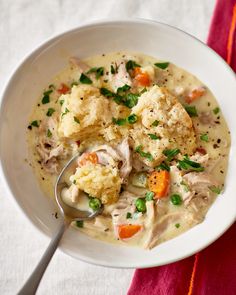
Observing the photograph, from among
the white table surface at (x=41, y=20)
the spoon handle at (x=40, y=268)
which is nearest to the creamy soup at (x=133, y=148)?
the spoon handle at (x=40, y=268)

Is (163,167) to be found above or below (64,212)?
above

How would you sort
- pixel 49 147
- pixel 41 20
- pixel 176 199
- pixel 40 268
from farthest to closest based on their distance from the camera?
1. pixel 41 20
2. pixel 49 147
3. pixel 176 199
4. pixel 40 268

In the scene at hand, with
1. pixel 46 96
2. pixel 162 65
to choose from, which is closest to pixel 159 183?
pixel 162 65

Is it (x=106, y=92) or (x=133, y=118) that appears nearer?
(x=133, y=118)

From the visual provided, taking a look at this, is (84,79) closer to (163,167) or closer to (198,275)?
(163,167)

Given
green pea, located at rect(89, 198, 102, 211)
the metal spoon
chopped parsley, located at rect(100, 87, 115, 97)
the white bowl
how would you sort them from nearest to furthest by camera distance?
the metal spoon
the white bowl
green pea, located at rect(89, 198, 102, 211)
chopped parsley, located at rect(100, 87, 115, 97)

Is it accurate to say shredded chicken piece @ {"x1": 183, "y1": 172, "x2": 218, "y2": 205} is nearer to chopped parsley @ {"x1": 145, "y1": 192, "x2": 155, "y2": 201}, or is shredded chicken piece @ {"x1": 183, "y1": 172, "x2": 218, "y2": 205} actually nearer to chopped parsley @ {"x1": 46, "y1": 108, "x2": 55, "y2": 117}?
chopped parsley @ {"x1": 145, "y1": 192, "x2": 155, "y2": 201}

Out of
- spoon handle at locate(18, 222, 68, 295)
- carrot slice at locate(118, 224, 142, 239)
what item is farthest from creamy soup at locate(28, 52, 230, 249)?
spoon handle at locate(18, 222, 68, 295)

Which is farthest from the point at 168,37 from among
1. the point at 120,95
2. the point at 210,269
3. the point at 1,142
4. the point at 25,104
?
the point at 210,269

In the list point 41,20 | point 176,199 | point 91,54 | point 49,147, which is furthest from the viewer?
point 41,20
